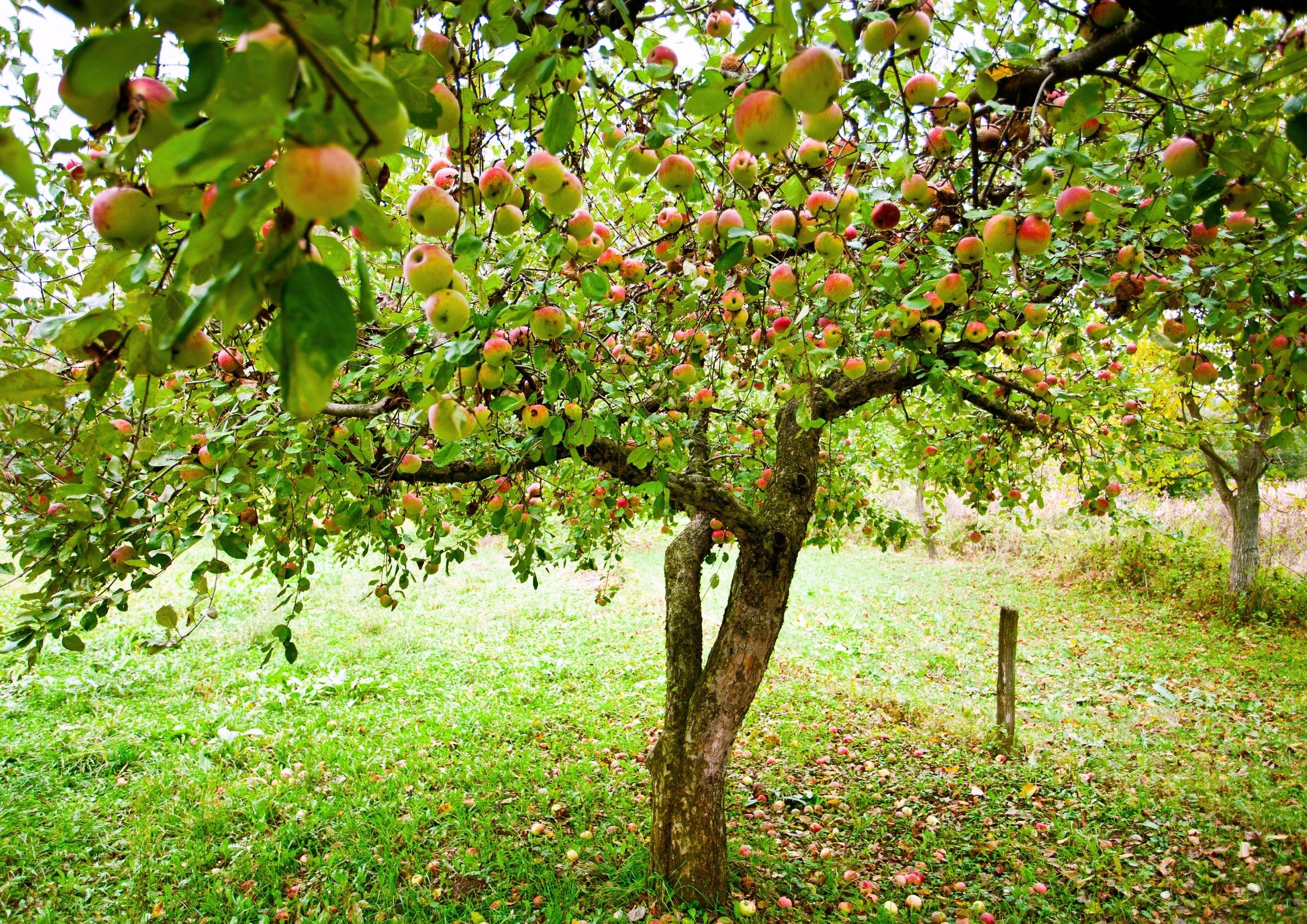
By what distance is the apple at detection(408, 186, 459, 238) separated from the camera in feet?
3.43

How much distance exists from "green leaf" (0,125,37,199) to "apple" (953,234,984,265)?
181 cm

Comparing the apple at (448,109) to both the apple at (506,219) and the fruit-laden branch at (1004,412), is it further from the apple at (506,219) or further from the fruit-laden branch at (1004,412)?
the fruit-laden branch at (1004,412)

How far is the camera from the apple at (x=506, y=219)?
1348 millimetres

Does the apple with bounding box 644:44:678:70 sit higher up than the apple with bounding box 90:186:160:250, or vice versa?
the apple with bounding box 644:44:678:70

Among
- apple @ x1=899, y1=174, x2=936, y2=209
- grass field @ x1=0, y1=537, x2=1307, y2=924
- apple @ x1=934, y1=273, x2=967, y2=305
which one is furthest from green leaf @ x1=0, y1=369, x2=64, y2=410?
grass field @ x1=0, y1=537, x2=1307, y2=924

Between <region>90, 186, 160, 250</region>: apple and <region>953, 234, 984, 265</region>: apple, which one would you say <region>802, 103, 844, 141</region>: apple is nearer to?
<region>953, 234, 984, 265</region>: apple

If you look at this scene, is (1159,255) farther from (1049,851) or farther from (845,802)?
(845,802)

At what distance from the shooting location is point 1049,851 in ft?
13.0

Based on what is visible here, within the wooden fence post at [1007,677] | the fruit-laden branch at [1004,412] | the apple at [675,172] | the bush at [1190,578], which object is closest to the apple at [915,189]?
the apple at [675,172]

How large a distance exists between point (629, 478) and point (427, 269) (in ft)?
6.66

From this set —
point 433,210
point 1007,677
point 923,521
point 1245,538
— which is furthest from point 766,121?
point 1245,538

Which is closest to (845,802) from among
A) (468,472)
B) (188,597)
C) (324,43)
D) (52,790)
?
(468,472)

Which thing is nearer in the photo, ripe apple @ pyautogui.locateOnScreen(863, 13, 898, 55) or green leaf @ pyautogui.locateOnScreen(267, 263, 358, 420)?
green leaf @ pyautogui.locateOnScreen(267, 263, 358, 420)

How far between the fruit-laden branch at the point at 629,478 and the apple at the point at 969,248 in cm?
142
